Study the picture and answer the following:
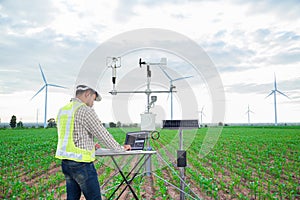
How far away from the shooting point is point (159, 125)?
504 centimetres

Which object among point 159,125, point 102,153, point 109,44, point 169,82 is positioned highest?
Result: point 109,44

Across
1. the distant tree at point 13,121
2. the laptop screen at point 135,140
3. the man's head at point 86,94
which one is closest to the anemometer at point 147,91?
the laptop screen at point 135,140

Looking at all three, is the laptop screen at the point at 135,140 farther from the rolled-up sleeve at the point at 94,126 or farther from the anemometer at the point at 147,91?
the rolled-up sleeve at the point at 94,126

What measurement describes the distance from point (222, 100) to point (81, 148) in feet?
8.74

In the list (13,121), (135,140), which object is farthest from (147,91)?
(13,121)

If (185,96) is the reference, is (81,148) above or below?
below

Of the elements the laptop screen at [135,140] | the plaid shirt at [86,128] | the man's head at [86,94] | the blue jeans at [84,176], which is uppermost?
the man's head at [86,94]

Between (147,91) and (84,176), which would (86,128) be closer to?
(84,176)

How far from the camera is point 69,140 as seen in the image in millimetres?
2980

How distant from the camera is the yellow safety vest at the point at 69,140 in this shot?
2959 millimetres

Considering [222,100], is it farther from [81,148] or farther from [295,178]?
[295,178]

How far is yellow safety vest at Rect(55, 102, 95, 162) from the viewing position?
9.71 feet

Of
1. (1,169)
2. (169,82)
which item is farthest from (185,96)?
(1,169)

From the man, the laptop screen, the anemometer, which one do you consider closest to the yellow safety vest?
the man
